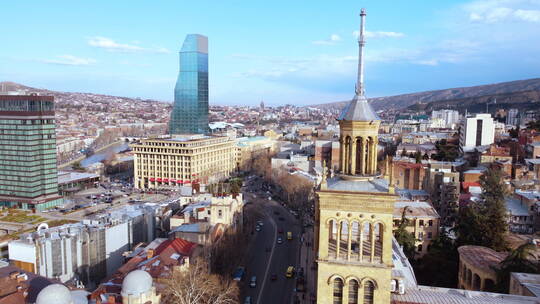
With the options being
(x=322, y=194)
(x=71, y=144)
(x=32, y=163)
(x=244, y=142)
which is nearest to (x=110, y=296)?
(x=322, y=194)

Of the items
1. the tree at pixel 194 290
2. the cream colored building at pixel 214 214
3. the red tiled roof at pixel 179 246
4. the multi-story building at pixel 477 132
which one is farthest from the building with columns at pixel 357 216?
the multi-story building at pixel 477 132

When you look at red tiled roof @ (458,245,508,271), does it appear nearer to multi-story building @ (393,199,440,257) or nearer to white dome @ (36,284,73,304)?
multi-story building @ (393,199,440,257)

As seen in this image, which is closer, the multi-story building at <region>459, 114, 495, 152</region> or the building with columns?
the building with columns

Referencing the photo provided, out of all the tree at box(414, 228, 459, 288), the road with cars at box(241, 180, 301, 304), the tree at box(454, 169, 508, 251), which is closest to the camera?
the tree at box(414, 228, 459, 288)

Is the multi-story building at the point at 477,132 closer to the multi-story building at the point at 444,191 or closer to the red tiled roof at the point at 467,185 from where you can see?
the red tiled roof at the point at 467,185

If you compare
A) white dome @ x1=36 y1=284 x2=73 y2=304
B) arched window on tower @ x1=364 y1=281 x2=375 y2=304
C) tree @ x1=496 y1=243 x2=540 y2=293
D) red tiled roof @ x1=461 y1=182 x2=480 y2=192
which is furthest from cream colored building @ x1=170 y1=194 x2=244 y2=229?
red tiled roof @ x1=461 y1=182 x2=480 y2=192

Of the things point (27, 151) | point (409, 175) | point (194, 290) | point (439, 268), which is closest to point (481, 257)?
point (439, 268)
